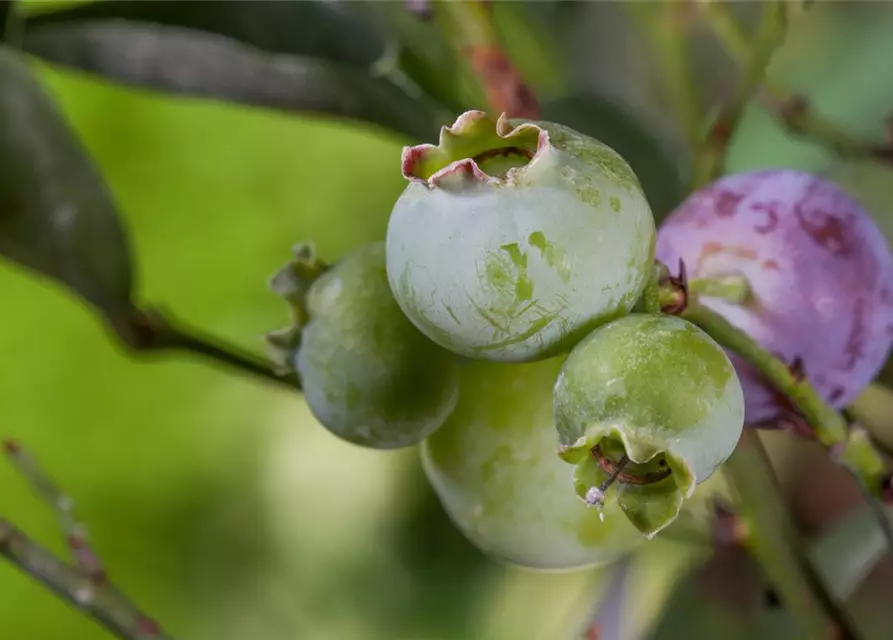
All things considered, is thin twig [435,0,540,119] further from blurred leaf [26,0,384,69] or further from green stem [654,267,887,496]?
green stem [654,267,887,496]

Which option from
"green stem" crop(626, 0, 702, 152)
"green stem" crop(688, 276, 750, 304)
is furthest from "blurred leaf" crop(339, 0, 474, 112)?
"green stem" crop(688, 276, 750, 304)

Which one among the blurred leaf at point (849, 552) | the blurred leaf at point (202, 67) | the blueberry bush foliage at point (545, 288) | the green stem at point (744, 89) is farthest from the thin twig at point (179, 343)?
the blurred leaf at point (849, 552)

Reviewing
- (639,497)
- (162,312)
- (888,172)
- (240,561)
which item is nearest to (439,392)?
(639,497)

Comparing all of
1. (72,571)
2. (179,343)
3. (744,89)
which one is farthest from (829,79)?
(72,571)

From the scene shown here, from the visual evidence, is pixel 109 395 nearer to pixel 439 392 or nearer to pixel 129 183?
pixel 129 183

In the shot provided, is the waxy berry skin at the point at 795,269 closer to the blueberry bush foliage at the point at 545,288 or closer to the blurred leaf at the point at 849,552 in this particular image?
the blueberry bush foliage at the point at 545,288

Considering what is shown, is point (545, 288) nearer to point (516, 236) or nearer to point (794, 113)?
point (516, 236)
